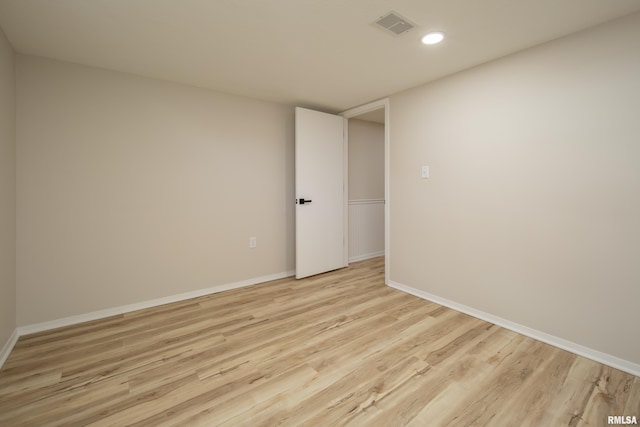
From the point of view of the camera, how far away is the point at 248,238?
3326 millimetres

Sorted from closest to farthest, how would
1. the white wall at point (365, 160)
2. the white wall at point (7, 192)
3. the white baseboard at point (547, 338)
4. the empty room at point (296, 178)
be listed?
the empty room at point (296, 178) < the white baseboard at point (547, 338) < the white wall at point (7, 192) < the white wall at point (365, 160)

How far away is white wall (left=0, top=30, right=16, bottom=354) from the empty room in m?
0.03

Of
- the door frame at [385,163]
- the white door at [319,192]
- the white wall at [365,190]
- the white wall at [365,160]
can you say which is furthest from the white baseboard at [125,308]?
the white wall at [365,160]

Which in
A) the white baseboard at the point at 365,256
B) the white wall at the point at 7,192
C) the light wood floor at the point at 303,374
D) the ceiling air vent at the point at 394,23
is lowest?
the light wood floor at the point at 303,374

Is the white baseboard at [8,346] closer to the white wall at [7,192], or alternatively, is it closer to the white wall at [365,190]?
the white wall at [7,192]

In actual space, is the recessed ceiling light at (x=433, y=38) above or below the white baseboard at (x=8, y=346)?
above

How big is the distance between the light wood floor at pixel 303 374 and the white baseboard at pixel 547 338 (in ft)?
0.21

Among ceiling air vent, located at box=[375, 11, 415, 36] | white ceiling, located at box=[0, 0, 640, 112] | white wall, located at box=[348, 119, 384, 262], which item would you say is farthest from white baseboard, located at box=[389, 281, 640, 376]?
ceiling air vent, located at box=[375, 11, 415, 36]

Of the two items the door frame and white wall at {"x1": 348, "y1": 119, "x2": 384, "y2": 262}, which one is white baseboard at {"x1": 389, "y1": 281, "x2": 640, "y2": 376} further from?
white wall at {"x1": 348, "y1": 119, "x2": 384, "y2": 262}

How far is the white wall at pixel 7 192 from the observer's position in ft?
6.19

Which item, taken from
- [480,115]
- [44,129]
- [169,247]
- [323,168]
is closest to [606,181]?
[480,115]

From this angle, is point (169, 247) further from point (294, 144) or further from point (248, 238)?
point (294, 144)

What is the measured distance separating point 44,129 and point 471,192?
357 cm

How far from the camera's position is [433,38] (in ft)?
6.51
